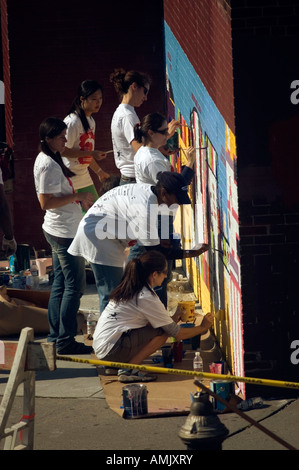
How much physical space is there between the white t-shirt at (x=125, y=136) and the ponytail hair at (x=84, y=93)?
34 centimetres

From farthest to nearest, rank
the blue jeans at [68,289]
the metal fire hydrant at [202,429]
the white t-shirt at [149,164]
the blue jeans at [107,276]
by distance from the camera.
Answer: the white t-shirt at [149,164] → the blue jeans at [68,289] → the blue jeans at [107,276] → the metal fire hydrant at [202,429]

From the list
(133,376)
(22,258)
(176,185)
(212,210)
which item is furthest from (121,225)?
(22,258)

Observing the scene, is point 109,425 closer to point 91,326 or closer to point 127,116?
point 91,326

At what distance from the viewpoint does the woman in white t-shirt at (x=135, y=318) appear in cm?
900

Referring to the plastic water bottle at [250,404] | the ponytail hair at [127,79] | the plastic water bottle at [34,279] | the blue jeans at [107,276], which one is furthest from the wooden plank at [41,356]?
the plastic water bottle at [34,279]

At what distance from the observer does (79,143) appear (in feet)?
37.8

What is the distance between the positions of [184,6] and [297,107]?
4.24m

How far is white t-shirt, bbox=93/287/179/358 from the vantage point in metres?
9.01

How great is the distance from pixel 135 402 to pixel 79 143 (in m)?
4.10

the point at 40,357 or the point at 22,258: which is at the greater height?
the point at 22,258

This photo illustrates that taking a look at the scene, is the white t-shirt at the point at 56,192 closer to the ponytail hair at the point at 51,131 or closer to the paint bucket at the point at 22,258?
the ponytail hair at the point at 51,131

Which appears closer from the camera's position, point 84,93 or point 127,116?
point 84,93

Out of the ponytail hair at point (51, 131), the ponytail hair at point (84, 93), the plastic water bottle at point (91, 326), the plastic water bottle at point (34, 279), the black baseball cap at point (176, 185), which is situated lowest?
the plastic water bottle at point (91, 326)
